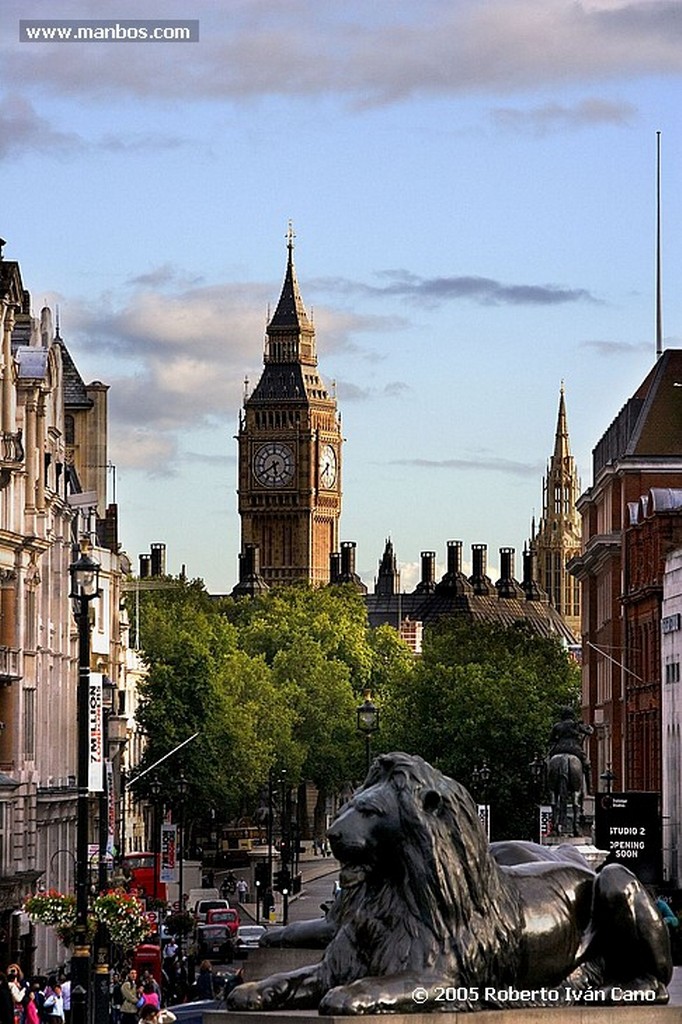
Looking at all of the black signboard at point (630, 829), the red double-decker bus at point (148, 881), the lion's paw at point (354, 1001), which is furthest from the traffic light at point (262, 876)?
the lion's paw at point (354, 1001)

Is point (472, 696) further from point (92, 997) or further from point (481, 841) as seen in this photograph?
point (481, 841)

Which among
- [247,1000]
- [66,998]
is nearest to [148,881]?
[66,998]

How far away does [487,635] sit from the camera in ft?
641

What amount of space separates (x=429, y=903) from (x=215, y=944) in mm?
61288

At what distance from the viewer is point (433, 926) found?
53.5 feet

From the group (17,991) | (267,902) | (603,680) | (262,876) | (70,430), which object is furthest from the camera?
(603,680)

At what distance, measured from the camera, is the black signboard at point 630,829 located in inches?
2699

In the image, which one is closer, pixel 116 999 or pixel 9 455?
pixel 116 999

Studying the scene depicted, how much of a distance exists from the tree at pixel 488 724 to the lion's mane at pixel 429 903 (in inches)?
4316

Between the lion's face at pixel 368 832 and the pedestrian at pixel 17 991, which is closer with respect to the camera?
the lion's face at pixel 368 832

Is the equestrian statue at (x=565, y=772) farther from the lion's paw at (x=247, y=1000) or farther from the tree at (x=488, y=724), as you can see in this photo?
the tree at (x=488, y=724)

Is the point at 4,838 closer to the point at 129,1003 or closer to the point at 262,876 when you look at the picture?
the point at 129,1003

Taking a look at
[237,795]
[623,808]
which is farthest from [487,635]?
[623,808]

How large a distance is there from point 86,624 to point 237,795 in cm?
11534
